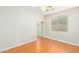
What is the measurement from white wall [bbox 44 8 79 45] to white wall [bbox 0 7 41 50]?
27cm

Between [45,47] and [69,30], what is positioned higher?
[69,30]

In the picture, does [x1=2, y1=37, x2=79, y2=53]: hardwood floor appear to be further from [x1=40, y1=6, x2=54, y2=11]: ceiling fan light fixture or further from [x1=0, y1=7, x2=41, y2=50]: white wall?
[x1=40, y1=6, x2=54, y2=11]: ceiling fan light fixture

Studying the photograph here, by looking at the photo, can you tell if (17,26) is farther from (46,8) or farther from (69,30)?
(69,30)

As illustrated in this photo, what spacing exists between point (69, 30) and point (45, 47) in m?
0.64

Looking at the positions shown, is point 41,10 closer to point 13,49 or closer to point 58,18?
point 58,18

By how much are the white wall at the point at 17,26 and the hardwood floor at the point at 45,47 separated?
0.13 metres

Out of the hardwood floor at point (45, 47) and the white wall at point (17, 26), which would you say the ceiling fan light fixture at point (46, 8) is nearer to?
the white wall at point (17, 26)

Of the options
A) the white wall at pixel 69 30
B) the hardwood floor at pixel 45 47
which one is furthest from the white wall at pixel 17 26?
the white wall at pixel 69 30

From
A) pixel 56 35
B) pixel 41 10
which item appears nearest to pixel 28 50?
pixel 56 35

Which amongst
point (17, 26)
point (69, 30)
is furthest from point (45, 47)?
point (17, 26)

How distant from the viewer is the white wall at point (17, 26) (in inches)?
73.0

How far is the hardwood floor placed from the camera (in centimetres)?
182

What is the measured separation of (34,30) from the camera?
1972mm

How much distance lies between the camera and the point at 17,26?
1907 mm
